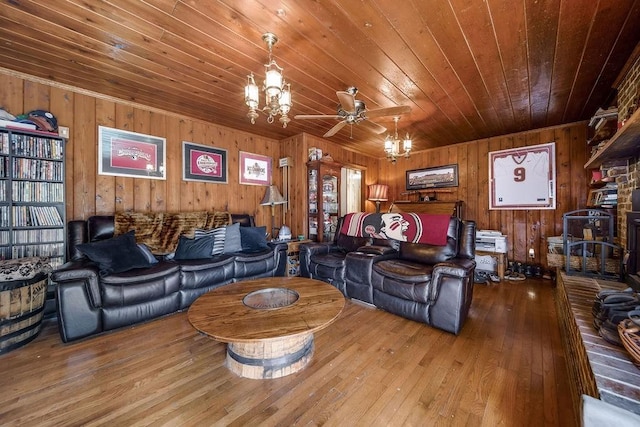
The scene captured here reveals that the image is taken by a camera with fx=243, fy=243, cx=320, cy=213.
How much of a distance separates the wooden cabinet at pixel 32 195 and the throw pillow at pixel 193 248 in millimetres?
1019

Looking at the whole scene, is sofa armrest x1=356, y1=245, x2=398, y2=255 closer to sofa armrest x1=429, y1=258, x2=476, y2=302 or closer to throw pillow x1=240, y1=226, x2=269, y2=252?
sofa armrest x1=429, y1=258, x2=476, y2=302

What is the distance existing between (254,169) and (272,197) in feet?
1.91

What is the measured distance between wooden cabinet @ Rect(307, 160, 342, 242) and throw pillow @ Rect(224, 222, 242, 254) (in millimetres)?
1368

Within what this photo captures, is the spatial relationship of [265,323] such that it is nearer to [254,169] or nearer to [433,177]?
[254,169]

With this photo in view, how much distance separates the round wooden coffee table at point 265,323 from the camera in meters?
1.34

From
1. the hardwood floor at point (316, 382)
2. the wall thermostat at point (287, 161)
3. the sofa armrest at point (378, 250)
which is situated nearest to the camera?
the hardwood floor at point (316, 382)

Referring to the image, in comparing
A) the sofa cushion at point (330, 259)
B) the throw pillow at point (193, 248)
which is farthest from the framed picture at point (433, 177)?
the throw pillow at point (193, 248)

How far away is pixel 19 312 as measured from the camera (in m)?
1.84

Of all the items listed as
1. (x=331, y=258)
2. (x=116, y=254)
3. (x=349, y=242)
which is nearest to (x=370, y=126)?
(x=349, y=242)

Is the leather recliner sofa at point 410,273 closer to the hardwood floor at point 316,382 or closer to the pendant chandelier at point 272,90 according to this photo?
the hardwood floor at point 316,382

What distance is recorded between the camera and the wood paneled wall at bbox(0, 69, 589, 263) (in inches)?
103

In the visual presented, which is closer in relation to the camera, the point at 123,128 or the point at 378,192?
the point at 123,128

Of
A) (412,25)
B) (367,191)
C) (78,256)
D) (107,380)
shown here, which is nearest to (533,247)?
(367,191)

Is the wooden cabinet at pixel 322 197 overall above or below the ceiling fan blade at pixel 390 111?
below
